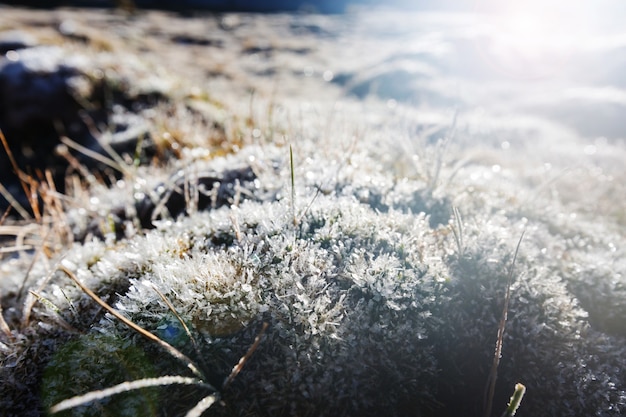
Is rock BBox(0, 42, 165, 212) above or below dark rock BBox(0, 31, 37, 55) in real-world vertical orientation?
below

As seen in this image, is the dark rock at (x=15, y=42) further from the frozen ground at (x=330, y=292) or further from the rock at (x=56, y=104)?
the frozen ground at (x=330, y=292)

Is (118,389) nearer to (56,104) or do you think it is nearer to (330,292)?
(330,292)

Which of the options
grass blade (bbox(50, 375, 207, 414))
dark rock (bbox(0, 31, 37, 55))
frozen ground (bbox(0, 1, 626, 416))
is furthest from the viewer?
dark rock (bbox(0, 31, 37, 55))

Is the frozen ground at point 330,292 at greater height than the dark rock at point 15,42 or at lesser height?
lesser

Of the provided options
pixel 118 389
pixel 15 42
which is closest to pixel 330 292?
pixel 118 389

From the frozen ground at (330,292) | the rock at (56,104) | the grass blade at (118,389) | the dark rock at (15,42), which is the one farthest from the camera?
the dark rock at (15,42)

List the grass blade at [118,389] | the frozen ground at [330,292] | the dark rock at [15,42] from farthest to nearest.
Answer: the dark rock at [15,42] < the frozen ground at [330,292] < the grass blade at [118,389]

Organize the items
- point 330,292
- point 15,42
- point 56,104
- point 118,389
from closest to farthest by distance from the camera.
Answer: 1. point 118,389
2. point 330,292
3. point 56,104
4. point 15,42

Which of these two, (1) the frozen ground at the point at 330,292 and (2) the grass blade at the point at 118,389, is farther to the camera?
(1) the frozen ground at the point at 330,292

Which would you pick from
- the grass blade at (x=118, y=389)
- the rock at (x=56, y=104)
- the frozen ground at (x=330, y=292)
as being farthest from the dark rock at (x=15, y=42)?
the grass blade at (x=118, y=389)

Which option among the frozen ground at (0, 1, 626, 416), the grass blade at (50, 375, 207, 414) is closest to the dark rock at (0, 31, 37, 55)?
the frozen ground at (0, 1, 626, 416)

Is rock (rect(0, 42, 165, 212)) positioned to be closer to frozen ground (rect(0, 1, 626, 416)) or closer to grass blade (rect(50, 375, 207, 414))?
frozen ground (rect(0, 1, 626, 416))
